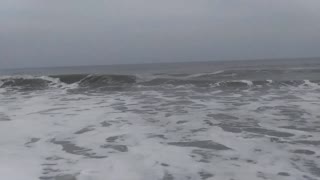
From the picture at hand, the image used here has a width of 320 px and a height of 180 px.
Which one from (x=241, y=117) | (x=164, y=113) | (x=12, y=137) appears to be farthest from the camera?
(x=164, y=113)

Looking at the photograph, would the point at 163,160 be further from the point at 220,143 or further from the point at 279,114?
the point at 279,114

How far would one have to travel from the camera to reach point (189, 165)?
421cm

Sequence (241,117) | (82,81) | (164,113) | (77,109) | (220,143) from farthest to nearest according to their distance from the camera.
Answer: (82,81), (77,109), (164,113), (241,117), (220,143)

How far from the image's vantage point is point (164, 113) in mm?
8312

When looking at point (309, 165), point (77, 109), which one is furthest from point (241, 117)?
point (77, 109)

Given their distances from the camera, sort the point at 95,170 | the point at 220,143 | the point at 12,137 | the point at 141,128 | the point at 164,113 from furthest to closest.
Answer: the point at 164,113
the point at 141,128
the point at 12,137
the point at 220,143
the point at 95,170

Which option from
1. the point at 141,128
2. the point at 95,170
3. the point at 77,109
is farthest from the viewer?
the point at 77,109

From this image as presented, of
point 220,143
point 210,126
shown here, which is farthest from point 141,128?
point 220,143

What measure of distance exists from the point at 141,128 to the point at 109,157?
6.54 ft

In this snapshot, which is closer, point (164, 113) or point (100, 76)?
point (164, 113)

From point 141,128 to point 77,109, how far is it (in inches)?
129

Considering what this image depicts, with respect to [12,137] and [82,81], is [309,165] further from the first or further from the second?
[82,81]

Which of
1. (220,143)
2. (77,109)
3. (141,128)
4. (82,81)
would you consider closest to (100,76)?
(82,81)

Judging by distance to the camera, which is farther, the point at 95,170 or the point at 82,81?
the point at 82,81
